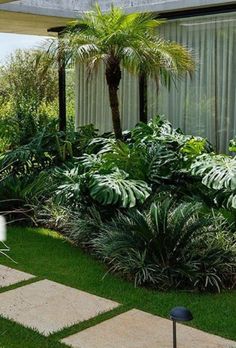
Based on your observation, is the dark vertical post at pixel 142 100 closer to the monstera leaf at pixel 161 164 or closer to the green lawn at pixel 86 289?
the monstera leaf at pixel 161 164

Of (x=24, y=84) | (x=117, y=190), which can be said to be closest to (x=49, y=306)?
(x=117, y=190)

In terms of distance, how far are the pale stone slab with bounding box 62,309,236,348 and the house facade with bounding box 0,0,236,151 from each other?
165 inches

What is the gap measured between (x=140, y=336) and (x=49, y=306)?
3.19ft

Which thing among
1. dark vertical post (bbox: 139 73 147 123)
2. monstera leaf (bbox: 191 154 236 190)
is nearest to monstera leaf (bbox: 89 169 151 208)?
monstera leaf (bbox: 191 154 236 190)

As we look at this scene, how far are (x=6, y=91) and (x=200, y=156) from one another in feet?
38.0

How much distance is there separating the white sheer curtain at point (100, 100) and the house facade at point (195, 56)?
0.02 m

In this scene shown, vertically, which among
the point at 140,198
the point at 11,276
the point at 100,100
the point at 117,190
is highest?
the point at 100,100

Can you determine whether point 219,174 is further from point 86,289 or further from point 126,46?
point 126,46

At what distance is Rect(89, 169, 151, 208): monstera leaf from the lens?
5961 millimetres

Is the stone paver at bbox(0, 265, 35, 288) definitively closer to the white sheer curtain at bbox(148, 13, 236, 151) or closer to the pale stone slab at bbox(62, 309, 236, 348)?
the pale stone slab at bbox(62, 309, 236, 348)

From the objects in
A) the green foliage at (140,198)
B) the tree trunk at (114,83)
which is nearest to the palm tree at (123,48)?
the tree trunk at (114,83)

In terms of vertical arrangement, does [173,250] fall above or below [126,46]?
below

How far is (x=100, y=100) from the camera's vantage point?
9688 mm

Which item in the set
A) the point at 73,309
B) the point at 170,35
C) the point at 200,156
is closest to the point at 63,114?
the point at 170,35
